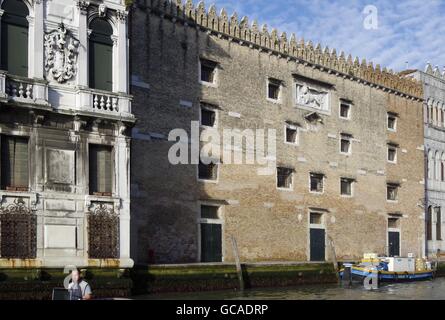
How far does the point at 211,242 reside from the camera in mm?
25609

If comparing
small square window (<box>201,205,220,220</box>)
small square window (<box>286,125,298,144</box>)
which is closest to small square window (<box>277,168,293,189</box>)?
small square window (<box>286,125,298,144</box>)

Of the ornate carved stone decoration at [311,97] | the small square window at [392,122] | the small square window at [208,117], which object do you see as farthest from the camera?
the small square window at [392,122]

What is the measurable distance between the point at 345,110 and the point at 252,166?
7.36 meters

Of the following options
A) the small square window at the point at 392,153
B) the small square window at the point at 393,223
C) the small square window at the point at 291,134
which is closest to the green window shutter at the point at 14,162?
the small square window at the point at 291,134

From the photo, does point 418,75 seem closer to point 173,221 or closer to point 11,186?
point 173,221

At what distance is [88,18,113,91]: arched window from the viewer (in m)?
19.4

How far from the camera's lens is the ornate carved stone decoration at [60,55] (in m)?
18.4

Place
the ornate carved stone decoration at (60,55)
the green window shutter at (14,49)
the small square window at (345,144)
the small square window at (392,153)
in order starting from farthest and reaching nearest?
the small square window at (392,153), the small square window at (345,144), the ornate carved stone decoration at (60,55), the green window shutter at (14,49)

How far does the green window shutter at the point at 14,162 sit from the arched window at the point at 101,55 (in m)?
2.88

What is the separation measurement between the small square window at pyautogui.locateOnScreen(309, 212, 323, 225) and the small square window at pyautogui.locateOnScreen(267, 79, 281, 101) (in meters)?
5.49

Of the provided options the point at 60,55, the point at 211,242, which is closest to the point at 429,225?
the point at 211,242

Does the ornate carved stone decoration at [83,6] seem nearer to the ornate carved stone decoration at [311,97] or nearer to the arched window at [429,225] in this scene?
the ornate carved stone decoration at [311,97]

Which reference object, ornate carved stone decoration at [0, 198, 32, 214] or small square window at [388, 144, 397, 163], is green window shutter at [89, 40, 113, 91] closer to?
ornate carved stone decoration at [0, 198, 32, 214]

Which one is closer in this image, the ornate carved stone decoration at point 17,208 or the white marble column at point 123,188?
the ornate carved stone decoration at point 17,208
